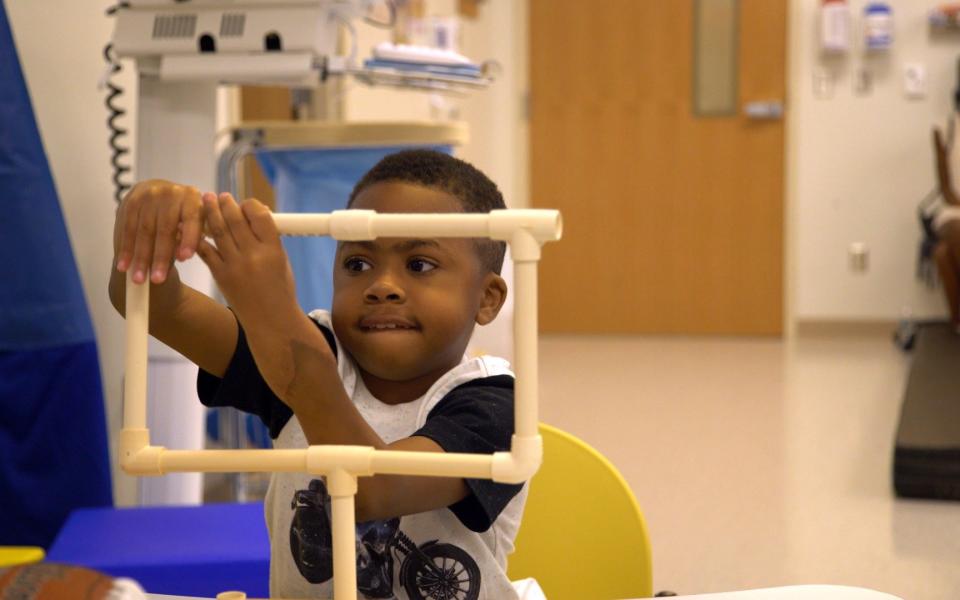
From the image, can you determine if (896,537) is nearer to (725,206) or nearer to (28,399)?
(28,399)

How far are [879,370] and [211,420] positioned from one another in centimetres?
303

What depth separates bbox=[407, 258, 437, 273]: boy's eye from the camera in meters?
0.92

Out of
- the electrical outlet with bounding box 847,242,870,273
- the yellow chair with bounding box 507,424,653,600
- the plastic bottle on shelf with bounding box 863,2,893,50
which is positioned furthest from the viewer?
the electrical outlet with bounding box 847,242,870,273

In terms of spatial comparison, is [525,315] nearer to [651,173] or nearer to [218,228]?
[218,228]

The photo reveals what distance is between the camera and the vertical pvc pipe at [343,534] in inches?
26.8

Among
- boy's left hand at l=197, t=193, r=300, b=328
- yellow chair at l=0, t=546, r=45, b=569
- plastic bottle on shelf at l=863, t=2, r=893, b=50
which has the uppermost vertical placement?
plastic bottle on shelf at l=863, t=2, r=893, b=50

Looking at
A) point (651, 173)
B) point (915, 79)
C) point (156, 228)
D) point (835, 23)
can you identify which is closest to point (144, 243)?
point (156, 228)

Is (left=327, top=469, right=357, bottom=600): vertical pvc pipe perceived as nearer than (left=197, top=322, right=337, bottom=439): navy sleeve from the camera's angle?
Yes

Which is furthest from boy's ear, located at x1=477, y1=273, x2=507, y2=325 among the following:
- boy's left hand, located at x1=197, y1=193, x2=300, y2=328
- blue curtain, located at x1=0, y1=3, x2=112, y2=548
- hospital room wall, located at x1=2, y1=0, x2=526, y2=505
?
hospital room wall, located at x1=2, y1=0, x2=526, y2=505

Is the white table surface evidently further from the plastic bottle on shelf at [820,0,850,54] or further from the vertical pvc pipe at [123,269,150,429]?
the plastic bottle on shelf at [820,0,850,54]

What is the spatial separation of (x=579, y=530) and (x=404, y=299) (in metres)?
0.49

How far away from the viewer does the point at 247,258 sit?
69cm

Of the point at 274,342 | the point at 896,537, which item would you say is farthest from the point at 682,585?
the point at 274,342

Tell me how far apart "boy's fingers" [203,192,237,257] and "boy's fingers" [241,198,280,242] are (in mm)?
15
